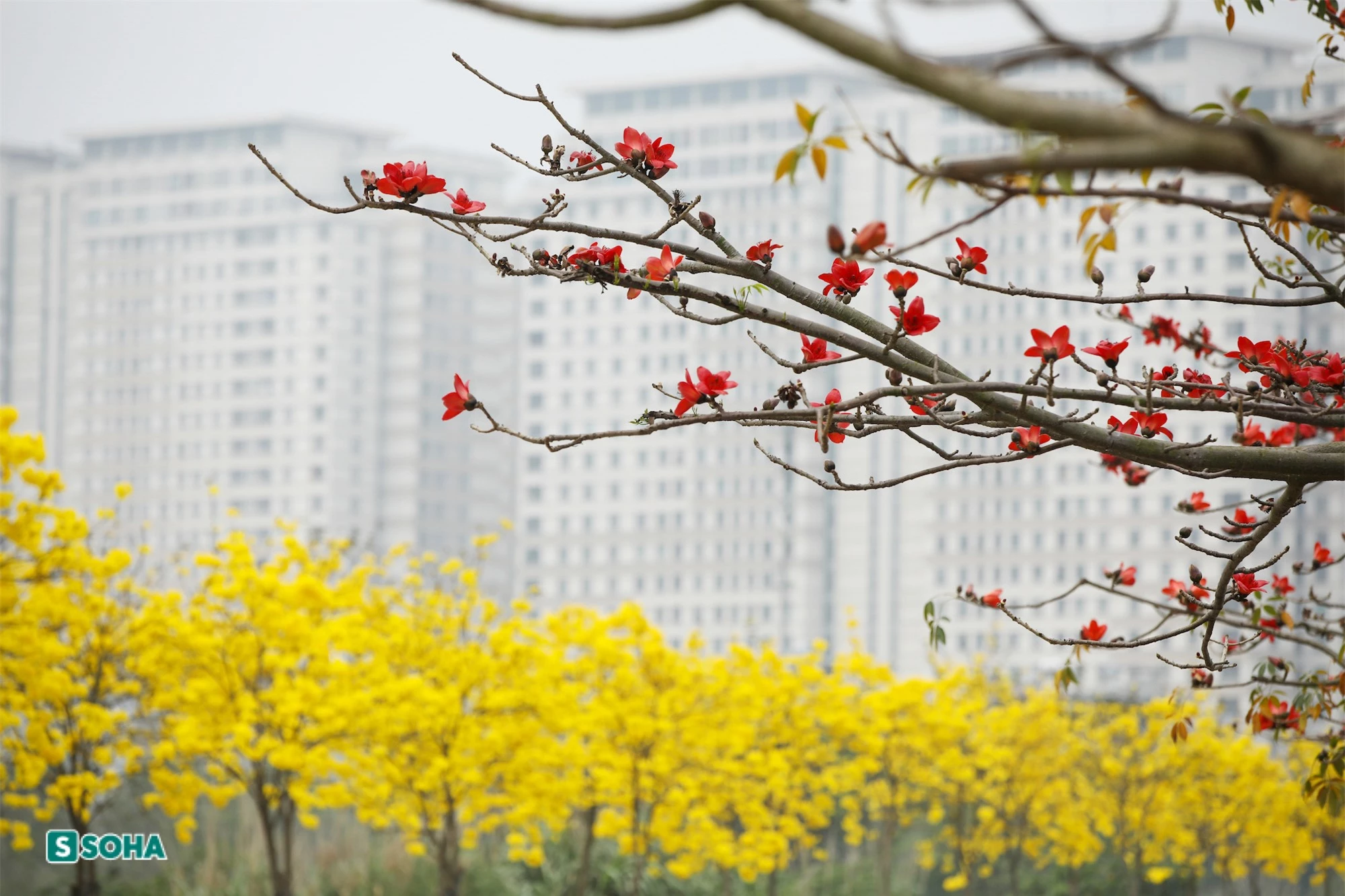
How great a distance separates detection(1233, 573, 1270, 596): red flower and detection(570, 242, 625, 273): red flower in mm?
1753

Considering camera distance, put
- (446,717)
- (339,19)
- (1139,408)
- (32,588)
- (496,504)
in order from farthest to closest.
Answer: (339,19) < (496,504) < (446,717) < (32,588) < (1139,408)

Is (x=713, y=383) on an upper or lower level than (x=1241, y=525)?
upper

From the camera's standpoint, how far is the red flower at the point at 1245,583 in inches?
130

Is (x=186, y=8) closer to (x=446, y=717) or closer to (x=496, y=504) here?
(x=496, y=504)

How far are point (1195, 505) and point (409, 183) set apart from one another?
2.36 meters

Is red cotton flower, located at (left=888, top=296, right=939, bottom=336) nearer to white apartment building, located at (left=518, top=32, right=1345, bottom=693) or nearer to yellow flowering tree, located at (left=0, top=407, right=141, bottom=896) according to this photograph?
yellow flowering tree, located at (left=0, top=407, right=141, bottom=896)

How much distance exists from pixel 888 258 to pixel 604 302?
64.6 m

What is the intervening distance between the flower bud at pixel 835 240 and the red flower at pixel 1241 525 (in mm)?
1608

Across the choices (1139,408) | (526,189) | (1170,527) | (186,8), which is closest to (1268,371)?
(1139,408)

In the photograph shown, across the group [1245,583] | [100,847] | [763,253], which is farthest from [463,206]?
[100,847]

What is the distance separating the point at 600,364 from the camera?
66.1 meters

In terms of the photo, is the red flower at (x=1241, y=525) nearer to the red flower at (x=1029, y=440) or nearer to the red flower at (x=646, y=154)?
the red flower at (x=1029, y=440)

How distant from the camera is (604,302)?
217ft

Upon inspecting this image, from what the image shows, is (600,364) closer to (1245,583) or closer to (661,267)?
(1245,583)
